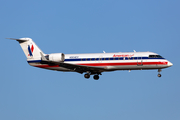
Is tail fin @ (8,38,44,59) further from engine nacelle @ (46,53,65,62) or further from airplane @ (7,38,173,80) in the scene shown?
engine nacelle @ (46,53,65,62)

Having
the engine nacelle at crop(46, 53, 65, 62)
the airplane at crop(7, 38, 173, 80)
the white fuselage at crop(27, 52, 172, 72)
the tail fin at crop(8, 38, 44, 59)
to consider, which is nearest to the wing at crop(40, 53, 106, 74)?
the airplane at crop(7, 38, 173, 80)

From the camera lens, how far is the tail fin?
47.3 meters

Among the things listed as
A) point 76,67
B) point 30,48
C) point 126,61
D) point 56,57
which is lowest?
point 76,67

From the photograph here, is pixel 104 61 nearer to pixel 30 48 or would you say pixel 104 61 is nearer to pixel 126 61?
pixel 126 61

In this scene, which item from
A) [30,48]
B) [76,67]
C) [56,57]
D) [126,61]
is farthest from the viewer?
[30,48]

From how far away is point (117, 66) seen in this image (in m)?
42.2

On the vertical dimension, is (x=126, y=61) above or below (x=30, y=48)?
below

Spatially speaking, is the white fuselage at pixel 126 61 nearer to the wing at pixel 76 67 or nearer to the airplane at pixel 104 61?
the airplane at pixel 104 61

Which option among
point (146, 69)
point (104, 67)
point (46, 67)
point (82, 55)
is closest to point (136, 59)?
point (146, 69)

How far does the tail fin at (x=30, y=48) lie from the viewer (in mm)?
47312

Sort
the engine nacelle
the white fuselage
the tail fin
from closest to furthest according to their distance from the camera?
the white fuselage
the engine nacelle
the tail fin

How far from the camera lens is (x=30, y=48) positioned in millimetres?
47750

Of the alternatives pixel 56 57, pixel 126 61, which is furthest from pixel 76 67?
pixel 126 61

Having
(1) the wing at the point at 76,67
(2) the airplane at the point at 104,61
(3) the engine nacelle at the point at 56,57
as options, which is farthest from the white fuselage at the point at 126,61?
(3) the engine nacelle at the point at 56,57
